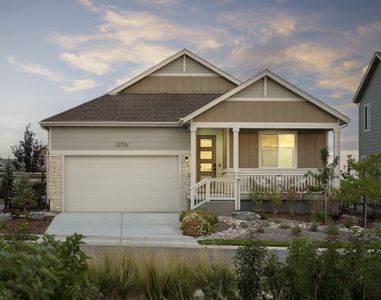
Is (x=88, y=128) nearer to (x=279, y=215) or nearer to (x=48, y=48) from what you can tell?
(x=48, y=48)

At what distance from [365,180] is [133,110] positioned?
10.7m

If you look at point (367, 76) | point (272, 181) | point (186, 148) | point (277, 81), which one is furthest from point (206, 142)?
point (367, 76)

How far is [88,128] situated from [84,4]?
6.74 metres

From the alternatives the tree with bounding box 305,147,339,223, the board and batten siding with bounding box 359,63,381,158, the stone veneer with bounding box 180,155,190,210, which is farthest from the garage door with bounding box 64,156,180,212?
the board and batten siding with bounding box 359,63,381,158

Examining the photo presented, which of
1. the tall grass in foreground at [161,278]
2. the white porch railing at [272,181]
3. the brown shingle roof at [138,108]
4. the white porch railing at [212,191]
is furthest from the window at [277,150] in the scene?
the tall grass in foreground at [161,278]

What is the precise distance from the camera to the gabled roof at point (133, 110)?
23.8m

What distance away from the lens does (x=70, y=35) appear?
2086 centimetres

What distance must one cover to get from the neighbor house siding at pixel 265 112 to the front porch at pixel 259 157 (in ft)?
0.95

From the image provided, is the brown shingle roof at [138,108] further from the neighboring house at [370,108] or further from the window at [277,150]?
the neighboring house at [370,108]

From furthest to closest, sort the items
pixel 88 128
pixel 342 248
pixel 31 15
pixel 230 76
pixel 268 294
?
pixel 230 76 → pixel 88 128 → pixel 31 15 → pixel 342 248 → pixel 268 294

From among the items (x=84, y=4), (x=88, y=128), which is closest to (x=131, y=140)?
(x=88, y=128)

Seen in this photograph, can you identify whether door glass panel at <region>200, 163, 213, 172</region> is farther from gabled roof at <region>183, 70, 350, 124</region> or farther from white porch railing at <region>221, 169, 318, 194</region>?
gabled roof at <region>183, 70, 350, 124</region>

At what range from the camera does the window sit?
2459 centimetres

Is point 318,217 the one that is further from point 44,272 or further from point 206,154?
point 44,272
